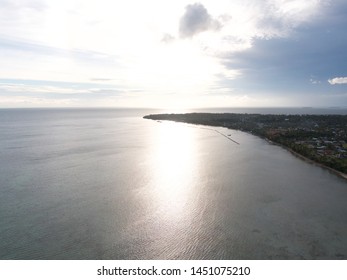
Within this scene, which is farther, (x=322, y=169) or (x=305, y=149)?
(x=305, y=149)

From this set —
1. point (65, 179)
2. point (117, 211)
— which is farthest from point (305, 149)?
point (65, 179)

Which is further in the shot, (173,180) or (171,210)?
(173,180)

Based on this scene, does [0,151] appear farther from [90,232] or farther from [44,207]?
[90,232]

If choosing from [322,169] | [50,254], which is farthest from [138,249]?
[322,169]

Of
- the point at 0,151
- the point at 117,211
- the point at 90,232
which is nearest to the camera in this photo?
the point at 90,232

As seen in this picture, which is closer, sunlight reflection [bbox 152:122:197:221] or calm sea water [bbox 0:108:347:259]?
calm sea water [bbox 0:108:347:259]

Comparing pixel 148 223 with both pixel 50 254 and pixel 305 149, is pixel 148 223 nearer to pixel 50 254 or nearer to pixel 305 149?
pixel 50 254

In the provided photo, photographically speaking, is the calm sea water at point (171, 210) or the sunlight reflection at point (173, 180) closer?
the calm sea water at point (171, 210)

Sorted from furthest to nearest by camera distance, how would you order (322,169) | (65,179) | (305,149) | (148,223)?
1. (305,149)
2. (322,169)
3. (65,179)
4. (148,223)
